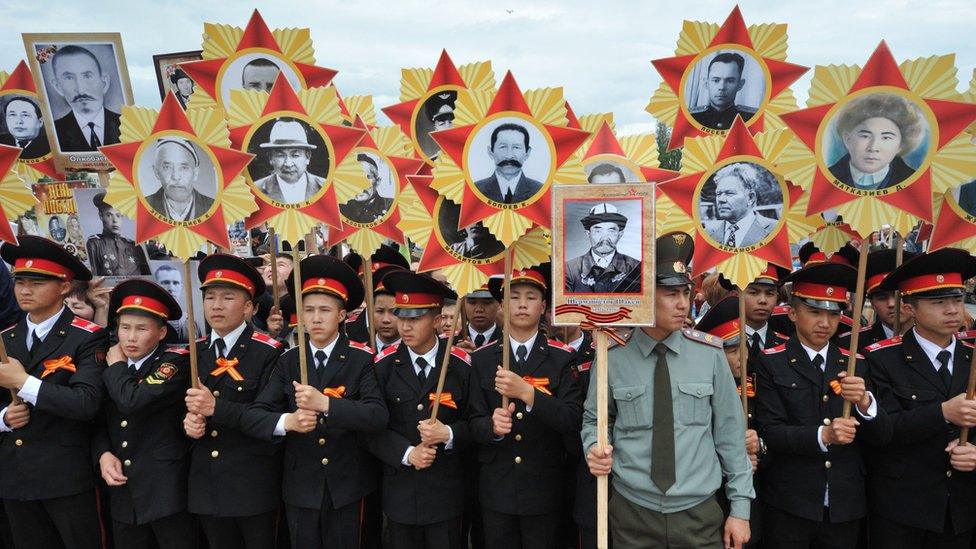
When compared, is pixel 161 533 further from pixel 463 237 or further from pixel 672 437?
pixel 672 437

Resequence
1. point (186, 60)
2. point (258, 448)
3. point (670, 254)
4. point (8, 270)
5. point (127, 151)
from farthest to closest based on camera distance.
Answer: point (8, 270) < point (186, 60) < point (258, 448) < point (127, 151) < point (670, 254)

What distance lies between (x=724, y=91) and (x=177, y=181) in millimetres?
4715

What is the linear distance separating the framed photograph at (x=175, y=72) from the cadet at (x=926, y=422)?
6745mm

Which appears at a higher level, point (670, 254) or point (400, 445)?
point (670, 254)

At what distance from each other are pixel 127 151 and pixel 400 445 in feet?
9.41

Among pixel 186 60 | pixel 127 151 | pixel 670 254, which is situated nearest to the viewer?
pixel 670 254

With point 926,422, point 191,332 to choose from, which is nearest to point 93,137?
point 191,332

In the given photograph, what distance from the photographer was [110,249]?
574 cm

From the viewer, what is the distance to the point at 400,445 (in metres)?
4.53

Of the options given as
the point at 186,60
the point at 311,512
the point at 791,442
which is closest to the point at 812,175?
the point at 791,442

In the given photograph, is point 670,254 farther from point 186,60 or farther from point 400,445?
point 186,60

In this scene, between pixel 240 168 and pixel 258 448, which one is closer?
pixel 240 168

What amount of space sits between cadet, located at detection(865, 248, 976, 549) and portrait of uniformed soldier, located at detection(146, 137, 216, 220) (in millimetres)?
5093

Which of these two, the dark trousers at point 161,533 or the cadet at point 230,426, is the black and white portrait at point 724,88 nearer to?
the cadet at point 230,426
